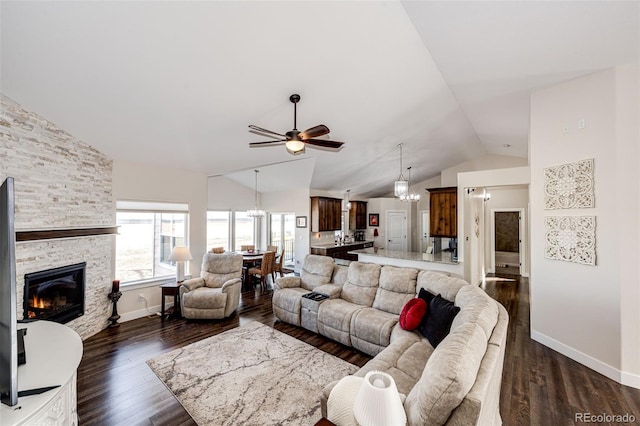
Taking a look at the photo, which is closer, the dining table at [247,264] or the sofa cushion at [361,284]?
the sofa cushion at [361,284]

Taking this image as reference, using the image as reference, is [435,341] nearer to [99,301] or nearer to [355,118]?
[355,118]

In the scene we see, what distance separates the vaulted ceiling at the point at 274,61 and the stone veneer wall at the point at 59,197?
232 millimetres

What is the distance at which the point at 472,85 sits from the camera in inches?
142

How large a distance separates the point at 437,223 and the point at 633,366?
4.57m

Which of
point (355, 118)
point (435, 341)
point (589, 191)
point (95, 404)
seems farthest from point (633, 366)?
point (95, 404)

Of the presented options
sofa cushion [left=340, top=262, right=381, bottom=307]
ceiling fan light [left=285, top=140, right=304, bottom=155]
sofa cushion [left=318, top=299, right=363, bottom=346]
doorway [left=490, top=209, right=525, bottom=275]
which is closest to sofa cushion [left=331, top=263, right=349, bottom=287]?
sofa cushion [left=340, top=262, right=381, bottom=307]

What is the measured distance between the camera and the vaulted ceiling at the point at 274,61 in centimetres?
213

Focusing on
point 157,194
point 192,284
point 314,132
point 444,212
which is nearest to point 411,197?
point 444,212

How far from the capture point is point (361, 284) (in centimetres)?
392

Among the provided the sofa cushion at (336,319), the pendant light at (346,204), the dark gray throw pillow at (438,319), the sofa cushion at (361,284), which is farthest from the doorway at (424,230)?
the dark gray throw pillow at (438,319)

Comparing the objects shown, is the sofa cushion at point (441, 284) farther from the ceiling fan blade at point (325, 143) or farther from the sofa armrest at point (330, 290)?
the ceiling fan blade at point (325, 143)

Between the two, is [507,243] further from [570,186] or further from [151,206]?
[151,206]

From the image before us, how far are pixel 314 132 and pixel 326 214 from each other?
5140mm

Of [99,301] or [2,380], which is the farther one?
[99,301]
